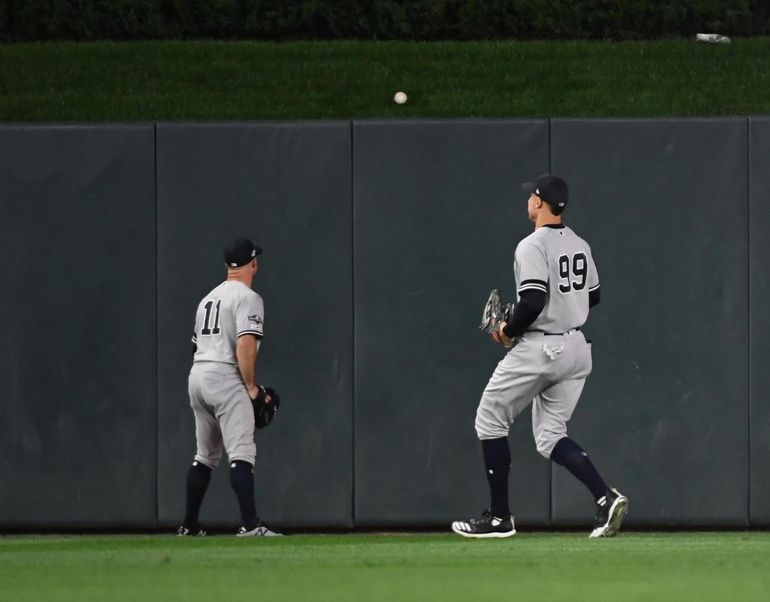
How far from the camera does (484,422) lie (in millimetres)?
7266

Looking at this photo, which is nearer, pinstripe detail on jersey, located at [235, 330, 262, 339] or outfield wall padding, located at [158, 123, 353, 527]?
pinstripe detail on jersey, located at [235, 330, 262, 339]

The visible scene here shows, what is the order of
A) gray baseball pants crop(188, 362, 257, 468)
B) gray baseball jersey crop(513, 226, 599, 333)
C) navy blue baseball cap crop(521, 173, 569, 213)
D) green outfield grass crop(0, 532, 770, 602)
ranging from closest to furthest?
green outfield grass crop(0, 532, 770, 602), gray baseball jersey crop(513, 226, 599, 333), navy blue baseball cap crop(521, 173, 569, 213), gray baseball pants crop(188, 362, 257, 468)

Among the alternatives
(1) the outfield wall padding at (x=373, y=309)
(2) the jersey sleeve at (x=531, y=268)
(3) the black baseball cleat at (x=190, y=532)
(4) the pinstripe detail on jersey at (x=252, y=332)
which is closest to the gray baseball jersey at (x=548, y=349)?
(2) the jersey sleeve at (x=531, y=268)

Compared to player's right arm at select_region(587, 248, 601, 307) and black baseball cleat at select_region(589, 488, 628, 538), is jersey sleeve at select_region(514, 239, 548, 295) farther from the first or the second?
black baseball cleat at select_region(589, 488, 628, 538)

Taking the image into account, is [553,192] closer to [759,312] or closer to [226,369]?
[226,369]

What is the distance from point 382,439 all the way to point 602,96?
9.83 feet

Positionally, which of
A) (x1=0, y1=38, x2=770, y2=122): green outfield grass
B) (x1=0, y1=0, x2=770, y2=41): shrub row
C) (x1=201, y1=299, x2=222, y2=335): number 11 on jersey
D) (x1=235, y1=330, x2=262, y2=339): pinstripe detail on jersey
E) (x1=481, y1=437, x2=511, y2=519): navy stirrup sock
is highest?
(x1=0, y1=0, x2=770, y2=41): shrub row

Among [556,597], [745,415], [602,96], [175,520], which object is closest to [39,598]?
[556,597]

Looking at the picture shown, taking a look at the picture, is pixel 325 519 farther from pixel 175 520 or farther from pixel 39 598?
pixel 39 598

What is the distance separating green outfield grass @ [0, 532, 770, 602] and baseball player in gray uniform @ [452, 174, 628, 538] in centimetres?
35

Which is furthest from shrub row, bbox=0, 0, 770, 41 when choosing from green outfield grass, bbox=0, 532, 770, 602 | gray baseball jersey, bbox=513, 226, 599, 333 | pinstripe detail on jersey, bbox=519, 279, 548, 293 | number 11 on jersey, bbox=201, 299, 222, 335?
green outfield grass, bbox=0, 532, 770, 602

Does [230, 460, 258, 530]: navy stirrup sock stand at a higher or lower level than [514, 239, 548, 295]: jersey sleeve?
lower

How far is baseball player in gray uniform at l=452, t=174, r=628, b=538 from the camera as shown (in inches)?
278

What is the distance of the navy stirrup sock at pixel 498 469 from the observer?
284 inches
